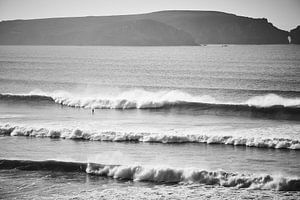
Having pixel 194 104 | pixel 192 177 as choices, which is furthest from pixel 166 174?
pixel 194 104

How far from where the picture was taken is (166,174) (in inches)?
629

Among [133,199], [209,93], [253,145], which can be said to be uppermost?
[209,93]

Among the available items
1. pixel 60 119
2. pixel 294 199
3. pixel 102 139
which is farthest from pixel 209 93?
pixel 294 199

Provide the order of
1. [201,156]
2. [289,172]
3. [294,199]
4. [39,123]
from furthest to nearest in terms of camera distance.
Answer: [39,123] < [201,156] < [289,172] < [294,199]

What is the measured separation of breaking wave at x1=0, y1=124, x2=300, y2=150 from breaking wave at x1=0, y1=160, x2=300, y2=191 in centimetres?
449

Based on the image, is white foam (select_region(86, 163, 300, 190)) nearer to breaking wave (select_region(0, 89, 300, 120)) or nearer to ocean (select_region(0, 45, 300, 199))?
ocean (select_region(0, 45, 300, 199))

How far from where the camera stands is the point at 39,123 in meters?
25.3

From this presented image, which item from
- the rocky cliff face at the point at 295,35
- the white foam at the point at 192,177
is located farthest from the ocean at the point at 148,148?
the rocky cliff face at the point at 295,35

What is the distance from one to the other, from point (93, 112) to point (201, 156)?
12.6m

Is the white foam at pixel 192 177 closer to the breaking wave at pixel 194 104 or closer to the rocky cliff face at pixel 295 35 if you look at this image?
the breaking wave at pixel 194 104

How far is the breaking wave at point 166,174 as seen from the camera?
14859 mm

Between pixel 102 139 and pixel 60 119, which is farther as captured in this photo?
pixel 60 119

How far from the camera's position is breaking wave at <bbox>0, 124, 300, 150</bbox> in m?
19.9

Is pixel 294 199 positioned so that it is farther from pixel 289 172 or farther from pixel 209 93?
pixel 209 93
